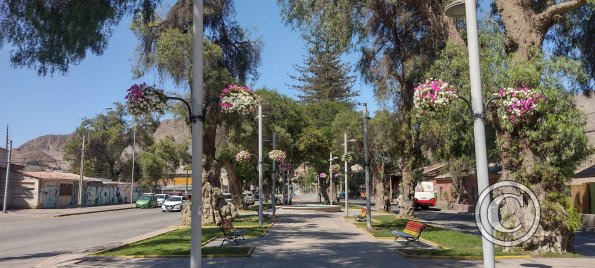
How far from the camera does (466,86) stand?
47.8 ft

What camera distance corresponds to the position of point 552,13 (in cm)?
1422

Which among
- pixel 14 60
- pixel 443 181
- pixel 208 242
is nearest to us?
pixel 14 60

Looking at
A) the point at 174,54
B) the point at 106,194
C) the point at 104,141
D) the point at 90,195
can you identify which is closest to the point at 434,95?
the point at 174,54

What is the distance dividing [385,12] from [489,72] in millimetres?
12647

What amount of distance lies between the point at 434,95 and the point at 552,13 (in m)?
7.55

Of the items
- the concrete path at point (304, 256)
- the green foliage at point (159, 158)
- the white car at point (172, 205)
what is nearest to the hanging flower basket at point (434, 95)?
the concrete path at point (304, 256)

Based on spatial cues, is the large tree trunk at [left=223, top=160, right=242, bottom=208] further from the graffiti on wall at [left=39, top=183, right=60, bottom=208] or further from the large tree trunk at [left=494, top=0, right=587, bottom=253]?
Result: the large tree trunk at [left=494, top=0, right=587, bottom=253]

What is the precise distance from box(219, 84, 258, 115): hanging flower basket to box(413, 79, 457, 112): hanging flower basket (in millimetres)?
3152

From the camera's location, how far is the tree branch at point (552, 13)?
13.9 m

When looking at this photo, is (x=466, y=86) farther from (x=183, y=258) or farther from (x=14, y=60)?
(x=14, y=60)

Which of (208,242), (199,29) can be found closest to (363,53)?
(208,242)

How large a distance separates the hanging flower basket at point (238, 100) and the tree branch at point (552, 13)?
9.59 meters

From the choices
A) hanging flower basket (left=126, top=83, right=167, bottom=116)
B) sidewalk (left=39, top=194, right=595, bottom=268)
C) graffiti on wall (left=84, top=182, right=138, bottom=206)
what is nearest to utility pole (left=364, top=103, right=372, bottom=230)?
sidewalk (left=39, top=194, right=595, bottom=268)

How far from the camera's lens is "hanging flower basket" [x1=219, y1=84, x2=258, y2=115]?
9430mm
